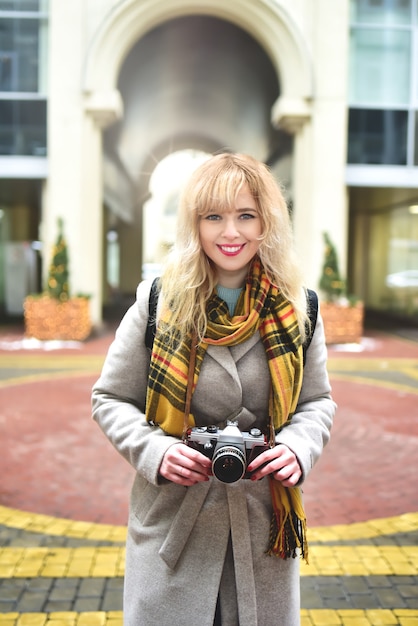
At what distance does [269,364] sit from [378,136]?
1351cm

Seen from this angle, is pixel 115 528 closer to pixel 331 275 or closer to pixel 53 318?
pixel 53 318

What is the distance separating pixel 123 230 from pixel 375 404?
23353 mm

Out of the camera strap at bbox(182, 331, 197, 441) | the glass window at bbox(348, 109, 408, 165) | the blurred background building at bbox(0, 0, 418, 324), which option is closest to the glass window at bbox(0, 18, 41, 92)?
the blurred background building at bbox(0, 0, 418, 324)

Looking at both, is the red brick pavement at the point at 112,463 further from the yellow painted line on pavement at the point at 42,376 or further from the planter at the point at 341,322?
the planter at the point at 341,322

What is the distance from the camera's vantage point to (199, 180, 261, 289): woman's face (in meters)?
1.74

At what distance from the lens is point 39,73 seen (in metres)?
14.0

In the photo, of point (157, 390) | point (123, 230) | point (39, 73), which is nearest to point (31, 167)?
point (39, 73)

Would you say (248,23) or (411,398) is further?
(248,23)

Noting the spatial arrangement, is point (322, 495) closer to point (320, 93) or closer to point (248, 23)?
point (320, 93)

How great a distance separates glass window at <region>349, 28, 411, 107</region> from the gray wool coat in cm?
1365

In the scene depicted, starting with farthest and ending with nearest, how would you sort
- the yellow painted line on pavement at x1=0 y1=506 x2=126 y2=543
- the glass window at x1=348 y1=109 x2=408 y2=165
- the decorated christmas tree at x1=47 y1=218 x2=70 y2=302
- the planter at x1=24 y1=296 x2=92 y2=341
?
the glass window at x1=348 y1=109 x2=408 y2=165 < the decorated christmas tree at x1=47 y1=218 x2=70 y2=302 < the planter at x1=24 y1=296 x2=92 y2=341 < the yellow painted line on pavement at x1=0 y1=506 x2=126 y2=543

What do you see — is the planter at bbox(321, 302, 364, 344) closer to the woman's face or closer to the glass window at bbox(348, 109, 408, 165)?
the glass window at bbox(348, 109, 408, 165)

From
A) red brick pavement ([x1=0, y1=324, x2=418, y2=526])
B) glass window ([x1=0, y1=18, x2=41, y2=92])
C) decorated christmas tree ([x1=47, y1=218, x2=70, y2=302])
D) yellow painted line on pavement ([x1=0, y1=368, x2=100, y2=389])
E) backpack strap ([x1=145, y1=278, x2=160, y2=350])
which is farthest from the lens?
glass window ([x1=0, y1=18, x2=41, y2=92])

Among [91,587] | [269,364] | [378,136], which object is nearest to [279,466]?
[269,364]
